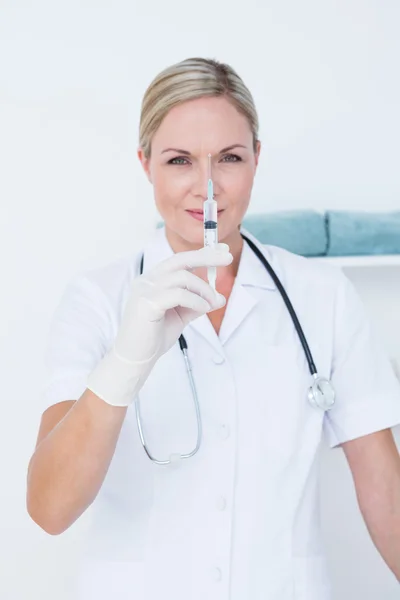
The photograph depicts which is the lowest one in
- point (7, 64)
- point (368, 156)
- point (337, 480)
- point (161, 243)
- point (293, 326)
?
point (337, 480)

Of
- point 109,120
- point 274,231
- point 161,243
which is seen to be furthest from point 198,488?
point 109,120

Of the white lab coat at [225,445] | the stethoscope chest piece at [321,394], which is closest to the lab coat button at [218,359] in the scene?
the white lab coat at [225,445]

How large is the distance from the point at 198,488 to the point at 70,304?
36 cm

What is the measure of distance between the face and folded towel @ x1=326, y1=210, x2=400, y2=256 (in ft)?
1.66

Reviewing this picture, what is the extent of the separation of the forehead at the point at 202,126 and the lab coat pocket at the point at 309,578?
670mm

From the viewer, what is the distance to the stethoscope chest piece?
1287 millimetres

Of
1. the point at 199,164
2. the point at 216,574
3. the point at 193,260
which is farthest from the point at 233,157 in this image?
the point at 216,574

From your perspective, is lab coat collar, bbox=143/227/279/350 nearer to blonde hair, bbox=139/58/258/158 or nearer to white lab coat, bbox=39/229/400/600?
white lab coat, bbox=39/229/400/600

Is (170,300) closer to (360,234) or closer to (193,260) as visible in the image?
(193,260)

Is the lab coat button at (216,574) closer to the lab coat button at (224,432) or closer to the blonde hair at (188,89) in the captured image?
the lab coat button at (224,432)

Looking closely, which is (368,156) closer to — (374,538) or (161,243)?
(161,243)

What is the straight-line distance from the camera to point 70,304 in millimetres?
1324

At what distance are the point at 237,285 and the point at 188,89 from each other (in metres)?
0.34

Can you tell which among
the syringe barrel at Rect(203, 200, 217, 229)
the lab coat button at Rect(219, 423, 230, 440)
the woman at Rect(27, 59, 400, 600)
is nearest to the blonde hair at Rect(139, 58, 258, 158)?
the woman at Rect(27, 59, 400, 600)
